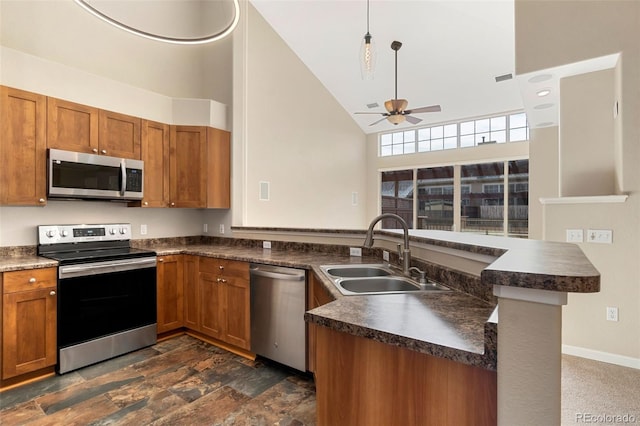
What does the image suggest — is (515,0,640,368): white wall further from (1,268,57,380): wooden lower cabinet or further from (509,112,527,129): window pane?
(1,268,57,380): wooden lower cabinet

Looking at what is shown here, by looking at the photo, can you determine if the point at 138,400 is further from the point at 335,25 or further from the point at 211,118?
the point at 335,25

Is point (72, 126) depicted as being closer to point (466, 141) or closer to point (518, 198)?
point (466, 141)

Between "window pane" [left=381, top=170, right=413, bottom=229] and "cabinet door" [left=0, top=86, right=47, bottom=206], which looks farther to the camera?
"window pane" [left=381, top=170, right=413, bottom=229]

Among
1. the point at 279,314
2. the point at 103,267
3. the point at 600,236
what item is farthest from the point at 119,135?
the point at 600,236

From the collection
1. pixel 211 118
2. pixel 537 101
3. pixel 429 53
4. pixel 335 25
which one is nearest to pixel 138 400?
pixel 211 118

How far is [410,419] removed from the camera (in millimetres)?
981

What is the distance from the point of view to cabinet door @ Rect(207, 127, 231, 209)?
361 cm

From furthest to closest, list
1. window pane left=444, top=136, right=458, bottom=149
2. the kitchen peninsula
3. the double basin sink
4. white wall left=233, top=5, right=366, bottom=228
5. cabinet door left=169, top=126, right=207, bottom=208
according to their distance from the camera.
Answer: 1. window pane left=444, top=136, right=458, bottom=149
2. white wall left=233, top=5, right=366, bottom=228
3. cabinet door left=169, top=126, right=207, bottom=208
4. the double basin sink
5. the kitchen peninsula

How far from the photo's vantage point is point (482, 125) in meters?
6.29

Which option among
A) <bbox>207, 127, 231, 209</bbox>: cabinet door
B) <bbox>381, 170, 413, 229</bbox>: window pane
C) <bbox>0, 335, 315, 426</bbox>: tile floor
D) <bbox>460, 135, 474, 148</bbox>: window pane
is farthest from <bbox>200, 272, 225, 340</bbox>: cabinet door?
<bbox>460, 135, 474, 148</bbox>: window pane

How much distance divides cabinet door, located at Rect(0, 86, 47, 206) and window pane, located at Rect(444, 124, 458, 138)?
647 cm

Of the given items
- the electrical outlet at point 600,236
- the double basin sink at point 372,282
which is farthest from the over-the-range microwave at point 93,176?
the electrical outlet at point 600,236

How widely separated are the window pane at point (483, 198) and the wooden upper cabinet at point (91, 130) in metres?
5.84

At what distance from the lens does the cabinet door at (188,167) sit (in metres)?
3.58
